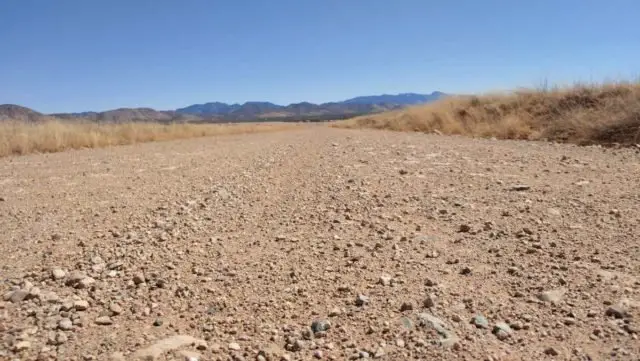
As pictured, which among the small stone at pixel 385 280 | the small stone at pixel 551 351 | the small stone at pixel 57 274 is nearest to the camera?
the small stone at pixel 551 351

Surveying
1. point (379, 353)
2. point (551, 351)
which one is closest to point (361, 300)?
point (379, 353)

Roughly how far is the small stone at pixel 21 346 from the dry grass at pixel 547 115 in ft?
27.7

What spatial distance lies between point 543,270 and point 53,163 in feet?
27.0

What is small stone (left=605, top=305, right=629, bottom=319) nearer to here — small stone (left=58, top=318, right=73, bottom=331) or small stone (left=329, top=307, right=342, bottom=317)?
small stone (left=329, top=307, right=342, bottom=317)

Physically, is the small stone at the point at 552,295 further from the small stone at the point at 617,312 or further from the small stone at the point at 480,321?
the small stone at the point at 480,321

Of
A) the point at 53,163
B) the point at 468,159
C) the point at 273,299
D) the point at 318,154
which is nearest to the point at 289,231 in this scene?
the point at 273,299

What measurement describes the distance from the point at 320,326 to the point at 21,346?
1.27 m

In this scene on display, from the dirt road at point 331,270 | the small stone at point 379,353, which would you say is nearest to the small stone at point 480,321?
the dirt road at point 331,270

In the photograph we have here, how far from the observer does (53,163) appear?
27.2 ft

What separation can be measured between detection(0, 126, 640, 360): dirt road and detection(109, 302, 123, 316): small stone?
0.6 inches

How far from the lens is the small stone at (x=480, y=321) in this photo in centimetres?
214

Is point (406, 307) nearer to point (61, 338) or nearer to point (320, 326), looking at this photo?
point (320, 326)

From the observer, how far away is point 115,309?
2326 millimetres

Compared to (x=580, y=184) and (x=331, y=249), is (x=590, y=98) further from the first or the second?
(x=331, y=249)
